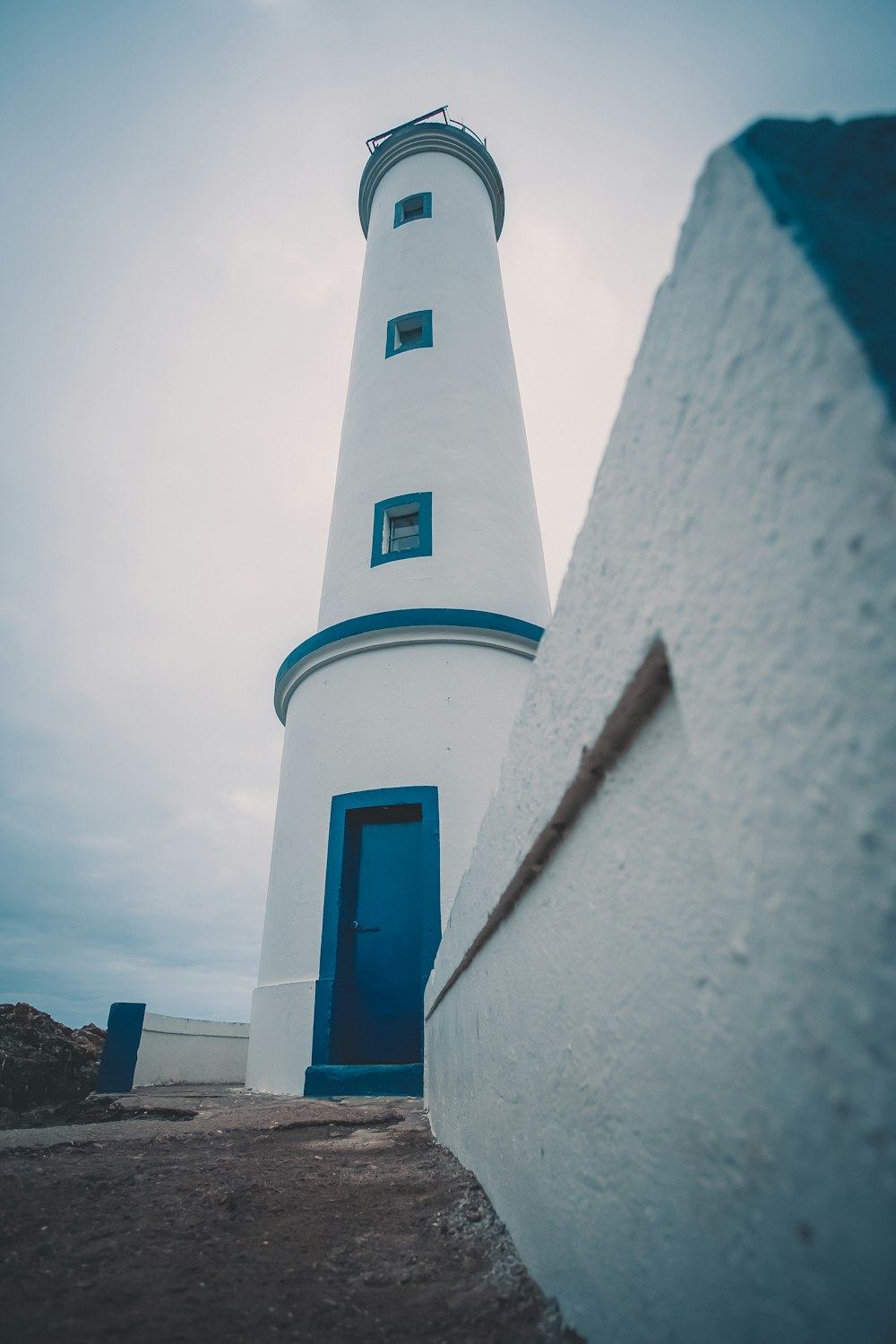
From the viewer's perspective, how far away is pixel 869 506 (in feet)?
1.59

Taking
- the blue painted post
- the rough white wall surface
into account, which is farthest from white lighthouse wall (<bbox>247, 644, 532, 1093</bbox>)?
the rough white wall surface

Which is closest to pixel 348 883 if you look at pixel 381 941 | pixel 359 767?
pixel 381 941

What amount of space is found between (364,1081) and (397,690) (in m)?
3.11

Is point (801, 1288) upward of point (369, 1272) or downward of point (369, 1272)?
upward

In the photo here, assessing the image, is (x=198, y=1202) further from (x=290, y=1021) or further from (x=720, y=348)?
(x=290, y=1021)

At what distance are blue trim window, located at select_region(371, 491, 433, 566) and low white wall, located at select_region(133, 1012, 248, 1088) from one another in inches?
205

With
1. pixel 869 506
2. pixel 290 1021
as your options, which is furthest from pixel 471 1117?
pixel 290 1021

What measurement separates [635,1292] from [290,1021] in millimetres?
5210

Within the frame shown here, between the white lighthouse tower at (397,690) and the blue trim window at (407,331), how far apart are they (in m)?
0.03

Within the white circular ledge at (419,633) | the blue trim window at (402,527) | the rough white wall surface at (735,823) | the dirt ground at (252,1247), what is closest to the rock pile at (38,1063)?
the dirt ground at (252,1247)

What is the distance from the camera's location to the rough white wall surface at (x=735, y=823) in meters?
0.48

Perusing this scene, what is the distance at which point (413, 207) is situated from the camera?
1047 cm

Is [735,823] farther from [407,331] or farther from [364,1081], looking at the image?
[407,331]

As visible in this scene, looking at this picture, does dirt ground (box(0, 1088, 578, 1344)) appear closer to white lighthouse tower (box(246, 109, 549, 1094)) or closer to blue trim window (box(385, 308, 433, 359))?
white lighthouse tower (box(246, 109, 549, 1094))
